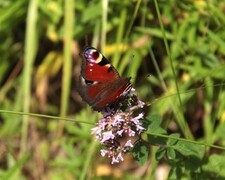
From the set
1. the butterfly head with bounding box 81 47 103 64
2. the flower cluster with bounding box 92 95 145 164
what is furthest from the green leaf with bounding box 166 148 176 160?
the butterfly head with bounding box 81 47 103 64

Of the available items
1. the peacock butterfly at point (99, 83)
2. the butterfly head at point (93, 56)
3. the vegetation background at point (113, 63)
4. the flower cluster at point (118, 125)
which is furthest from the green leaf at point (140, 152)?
the vegetation background at point (113, 63)

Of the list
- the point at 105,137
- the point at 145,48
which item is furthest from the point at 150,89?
the point at 105,137

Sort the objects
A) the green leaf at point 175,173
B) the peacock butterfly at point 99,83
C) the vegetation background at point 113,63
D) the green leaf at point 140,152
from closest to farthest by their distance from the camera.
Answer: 1. the peacock butterfly at point 99,83
2. the green leaf at point 140,152
3. the green leaf at point 175,173
4. the vegetation background at point 113,63

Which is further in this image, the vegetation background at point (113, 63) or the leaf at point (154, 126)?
the vegetation background at point (113, 63)

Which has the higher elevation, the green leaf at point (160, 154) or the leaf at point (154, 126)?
the leaf at point (154, 126)

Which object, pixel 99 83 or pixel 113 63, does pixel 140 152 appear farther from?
pixel 113 63

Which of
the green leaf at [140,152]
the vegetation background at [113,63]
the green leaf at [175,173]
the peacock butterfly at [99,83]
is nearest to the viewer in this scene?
the peacock butterfly at [99,83]

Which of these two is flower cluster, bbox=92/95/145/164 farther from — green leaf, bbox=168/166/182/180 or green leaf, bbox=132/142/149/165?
green leaf, bbox=168/166/182/180

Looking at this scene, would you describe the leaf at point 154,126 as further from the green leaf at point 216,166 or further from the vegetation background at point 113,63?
the vegetation background at point 113,63
